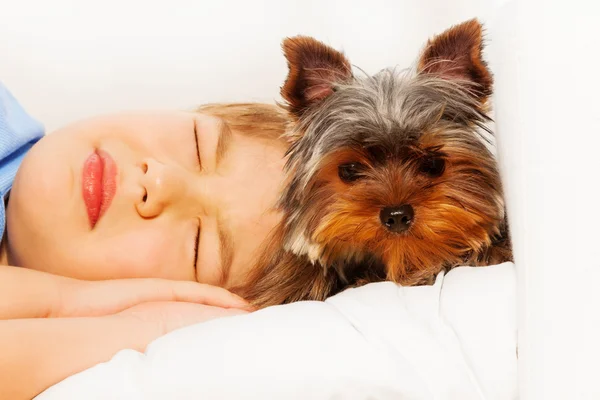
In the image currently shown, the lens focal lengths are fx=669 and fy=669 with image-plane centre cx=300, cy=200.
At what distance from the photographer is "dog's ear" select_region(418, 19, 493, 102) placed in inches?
64.4

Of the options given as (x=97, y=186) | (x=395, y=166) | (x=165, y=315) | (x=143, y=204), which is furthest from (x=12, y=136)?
(x=395, y=166)

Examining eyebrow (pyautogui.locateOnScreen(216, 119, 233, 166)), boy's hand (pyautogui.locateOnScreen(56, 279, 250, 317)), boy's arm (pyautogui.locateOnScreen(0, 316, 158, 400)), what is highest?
eyebrow (pyautogui.locateOnScreen(216, 119, 233, 166))

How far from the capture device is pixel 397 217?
1.53m

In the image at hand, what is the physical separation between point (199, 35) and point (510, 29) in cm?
158

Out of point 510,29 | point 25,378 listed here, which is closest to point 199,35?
point 510,29

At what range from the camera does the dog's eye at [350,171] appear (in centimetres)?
164

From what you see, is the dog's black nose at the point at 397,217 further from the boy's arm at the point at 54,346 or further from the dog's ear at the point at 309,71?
the boy's arm at the point at 54,346

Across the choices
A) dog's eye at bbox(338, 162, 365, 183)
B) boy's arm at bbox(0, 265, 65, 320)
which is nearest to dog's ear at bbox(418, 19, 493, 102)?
dog's eye at bbox(338, 162, 365, 183)

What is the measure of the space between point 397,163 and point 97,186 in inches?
35.4

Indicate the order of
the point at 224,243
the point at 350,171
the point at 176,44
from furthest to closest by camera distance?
the point at 176,44
the point at 224,243
the point at 350,171

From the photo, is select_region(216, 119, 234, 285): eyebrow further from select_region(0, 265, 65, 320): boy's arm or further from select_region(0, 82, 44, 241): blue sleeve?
select_region(0, 82, 44, 241): blue sleeve

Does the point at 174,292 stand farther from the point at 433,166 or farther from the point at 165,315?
the point at 433,166

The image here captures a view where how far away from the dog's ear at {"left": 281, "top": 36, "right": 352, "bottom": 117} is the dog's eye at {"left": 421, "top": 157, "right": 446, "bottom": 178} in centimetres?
33

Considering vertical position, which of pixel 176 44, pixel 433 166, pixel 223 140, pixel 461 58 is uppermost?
pixel 461 58
